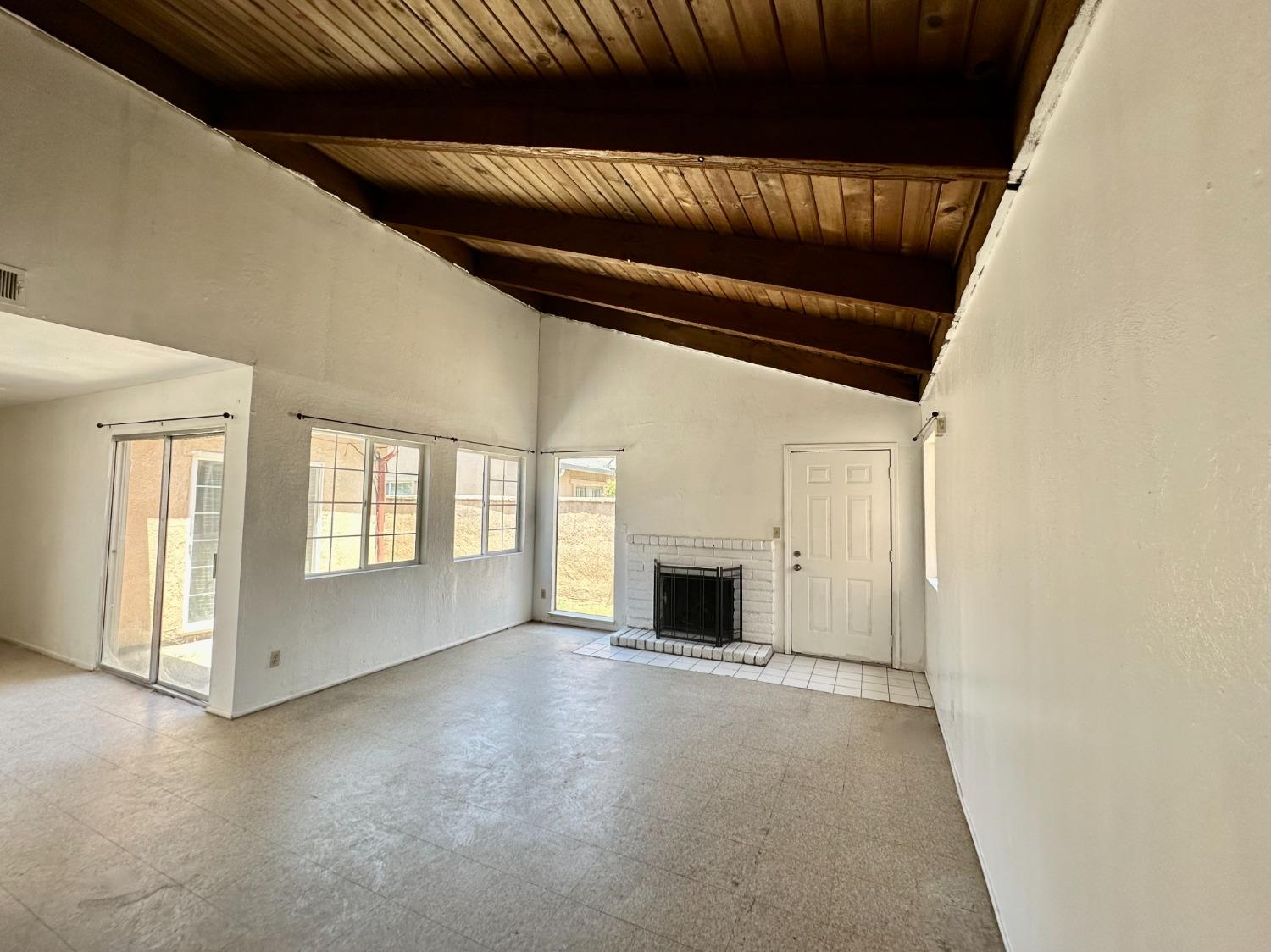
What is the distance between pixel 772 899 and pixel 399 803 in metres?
1.72

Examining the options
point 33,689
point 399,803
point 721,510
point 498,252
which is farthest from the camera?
point 721,510

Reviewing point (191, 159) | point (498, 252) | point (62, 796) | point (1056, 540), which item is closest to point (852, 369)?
point (498, 252)

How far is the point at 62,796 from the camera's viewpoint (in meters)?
2.55

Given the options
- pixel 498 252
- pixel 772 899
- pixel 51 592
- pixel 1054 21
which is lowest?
pixel 772 899

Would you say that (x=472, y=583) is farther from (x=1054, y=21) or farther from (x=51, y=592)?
(x=1054, y=21)

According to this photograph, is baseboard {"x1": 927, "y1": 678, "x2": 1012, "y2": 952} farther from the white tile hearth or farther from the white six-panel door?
the white six-panel door

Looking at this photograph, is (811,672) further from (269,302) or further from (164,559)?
(164,559)

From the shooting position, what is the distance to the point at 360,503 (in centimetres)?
432

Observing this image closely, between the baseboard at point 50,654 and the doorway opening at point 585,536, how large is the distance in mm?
3909

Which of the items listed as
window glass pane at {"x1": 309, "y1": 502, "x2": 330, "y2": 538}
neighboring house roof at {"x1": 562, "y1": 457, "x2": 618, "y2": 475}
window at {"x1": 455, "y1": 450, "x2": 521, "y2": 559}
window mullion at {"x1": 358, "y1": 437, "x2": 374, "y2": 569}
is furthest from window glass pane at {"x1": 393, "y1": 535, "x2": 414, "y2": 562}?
neighboring house roof at {"x1": 562, "y1": 457, "x2": 618, "y2": 475}

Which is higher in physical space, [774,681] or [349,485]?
[349,485]

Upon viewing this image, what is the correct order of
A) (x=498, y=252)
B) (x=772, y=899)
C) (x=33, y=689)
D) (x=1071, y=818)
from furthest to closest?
(x=498, y=252)
(x=33, y=689)
(x=772, y=899)
(x=1071, y=818)

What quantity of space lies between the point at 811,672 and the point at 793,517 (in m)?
1.38

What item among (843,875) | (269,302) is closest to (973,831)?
(843,875)
